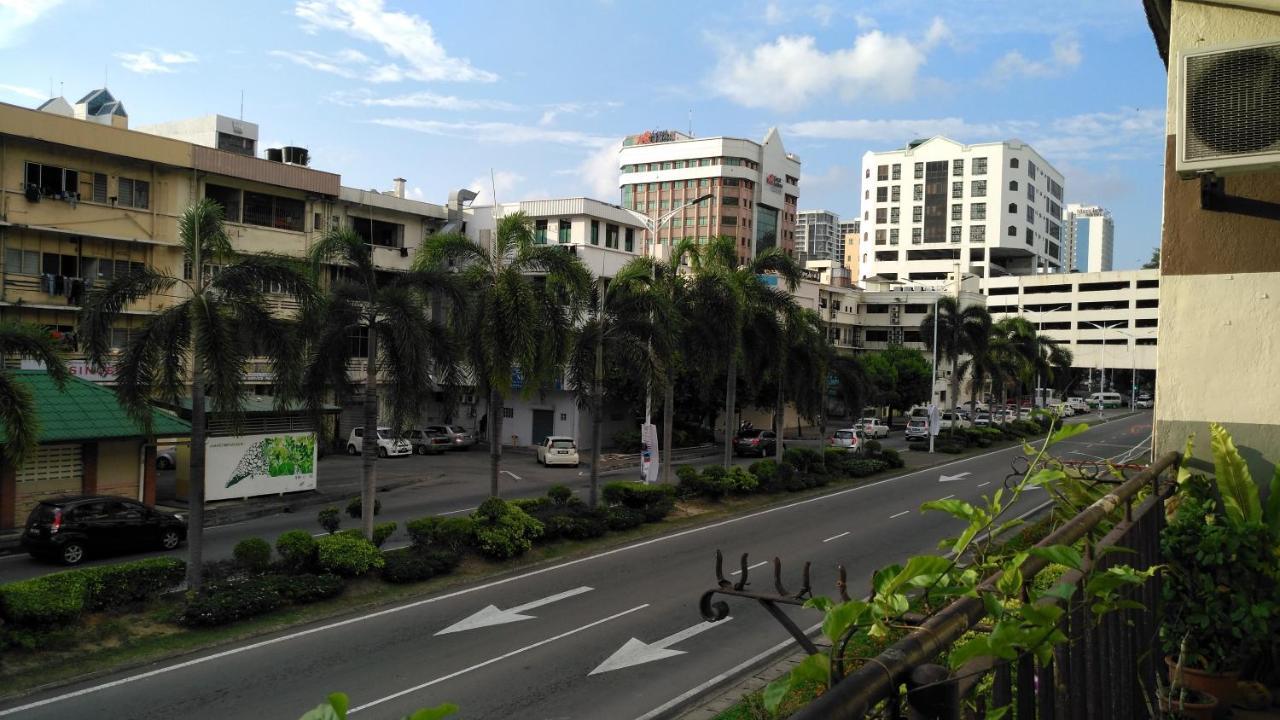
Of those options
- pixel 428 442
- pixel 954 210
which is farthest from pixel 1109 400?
pixel 428 442

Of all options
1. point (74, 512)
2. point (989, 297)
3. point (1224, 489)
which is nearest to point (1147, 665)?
point (1224, 489)

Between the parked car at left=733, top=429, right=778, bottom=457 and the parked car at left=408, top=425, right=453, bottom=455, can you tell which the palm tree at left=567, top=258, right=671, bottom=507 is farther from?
the parked car at left=733, top=429, right=778, bottom=457

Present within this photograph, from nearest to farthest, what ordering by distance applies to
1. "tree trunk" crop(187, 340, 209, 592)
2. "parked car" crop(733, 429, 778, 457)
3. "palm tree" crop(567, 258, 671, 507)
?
"tree trunk" crop(187, 340, 209, 592), "palm tree" crop(567, 258, 671, 507), "parked car" crop(733, 429, 778, 457)

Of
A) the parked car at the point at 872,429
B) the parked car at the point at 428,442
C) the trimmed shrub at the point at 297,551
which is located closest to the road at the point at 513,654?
the trimmed shrub at the point at 297,551

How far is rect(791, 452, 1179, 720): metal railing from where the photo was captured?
5.77 feet

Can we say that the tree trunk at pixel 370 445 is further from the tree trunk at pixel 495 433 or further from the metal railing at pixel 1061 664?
the metal railing at pixel 1061 664

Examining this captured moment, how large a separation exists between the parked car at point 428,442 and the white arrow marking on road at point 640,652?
31.7 metres

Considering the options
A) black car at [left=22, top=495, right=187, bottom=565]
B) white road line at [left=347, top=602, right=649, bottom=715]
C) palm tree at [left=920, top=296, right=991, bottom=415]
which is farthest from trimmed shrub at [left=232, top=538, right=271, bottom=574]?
palm tree at [left=920, top=296, right=991, bottom=415]

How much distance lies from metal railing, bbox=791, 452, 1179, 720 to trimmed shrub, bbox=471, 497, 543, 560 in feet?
54.3

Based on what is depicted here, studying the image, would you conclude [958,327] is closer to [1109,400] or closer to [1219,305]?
[1219,305]

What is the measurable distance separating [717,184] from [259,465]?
270ft

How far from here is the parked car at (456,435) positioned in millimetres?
45906

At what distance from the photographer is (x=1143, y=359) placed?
7956 cm

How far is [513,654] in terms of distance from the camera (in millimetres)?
13969
